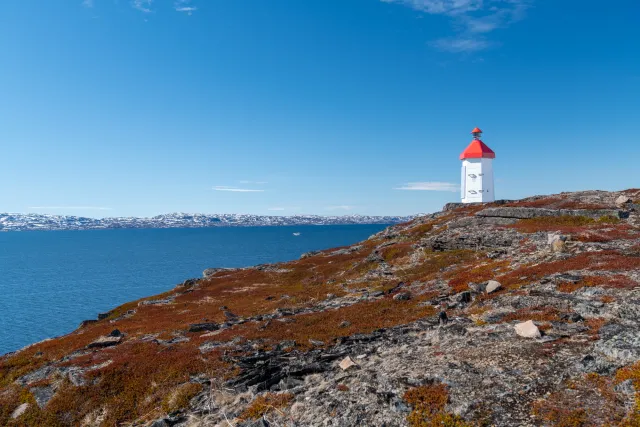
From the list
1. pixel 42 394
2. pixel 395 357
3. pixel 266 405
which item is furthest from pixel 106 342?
pixel 395 357

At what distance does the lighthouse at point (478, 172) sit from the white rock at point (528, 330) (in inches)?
2964

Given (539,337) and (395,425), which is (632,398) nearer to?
(539,337)

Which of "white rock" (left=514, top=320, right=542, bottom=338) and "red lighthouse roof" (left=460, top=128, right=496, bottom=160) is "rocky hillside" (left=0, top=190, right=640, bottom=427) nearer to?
"white rock" (left=514, top=320, right=542, bottom=338)

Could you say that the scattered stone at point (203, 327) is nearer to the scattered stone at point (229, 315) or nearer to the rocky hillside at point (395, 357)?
the rocky hillside at point (395, 357)

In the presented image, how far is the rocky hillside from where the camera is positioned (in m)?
12.3

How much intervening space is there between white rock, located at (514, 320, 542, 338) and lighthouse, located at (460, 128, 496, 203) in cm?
7530

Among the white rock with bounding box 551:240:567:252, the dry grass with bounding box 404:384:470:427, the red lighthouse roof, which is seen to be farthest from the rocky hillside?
the red lighthouse roof

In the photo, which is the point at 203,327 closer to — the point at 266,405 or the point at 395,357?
the point at 266,405

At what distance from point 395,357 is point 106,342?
27.3m

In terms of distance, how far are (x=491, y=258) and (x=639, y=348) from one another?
2816 cm

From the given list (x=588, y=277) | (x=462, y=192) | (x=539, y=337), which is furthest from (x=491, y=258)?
(x=462, y=192)

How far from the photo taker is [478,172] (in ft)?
284

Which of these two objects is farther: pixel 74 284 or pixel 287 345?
pixel 74 284

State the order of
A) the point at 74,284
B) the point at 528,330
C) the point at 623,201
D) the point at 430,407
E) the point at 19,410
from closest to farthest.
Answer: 1. the point at 430,407
2. the point at 528,330
3. the point at 19,410
4. the point at 623,201
5. the point at 74,284
